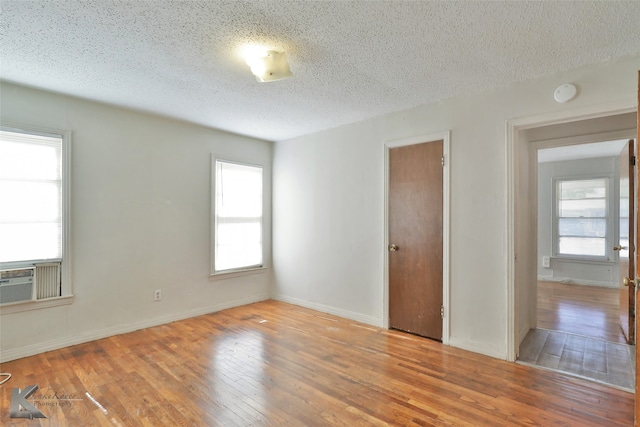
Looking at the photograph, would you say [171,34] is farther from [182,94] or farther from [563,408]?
[563,408]

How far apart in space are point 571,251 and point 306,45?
6.85 metres

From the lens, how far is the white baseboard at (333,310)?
380cm

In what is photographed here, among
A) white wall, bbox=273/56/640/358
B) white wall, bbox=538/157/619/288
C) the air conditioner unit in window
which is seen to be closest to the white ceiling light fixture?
white wall, bbox=273/56/640/358

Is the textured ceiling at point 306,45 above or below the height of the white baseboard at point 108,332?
above

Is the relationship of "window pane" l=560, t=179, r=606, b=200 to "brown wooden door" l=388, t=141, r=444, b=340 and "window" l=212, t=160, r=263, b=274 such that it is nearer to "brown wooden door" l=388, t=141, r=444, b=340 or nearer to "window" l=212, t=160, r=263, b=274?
"brown wooden door" l=388, t=141, r=444, b=340

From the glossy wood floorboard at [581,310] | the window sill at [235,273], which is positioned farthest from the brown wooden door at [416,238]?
the window sill at [235,273]

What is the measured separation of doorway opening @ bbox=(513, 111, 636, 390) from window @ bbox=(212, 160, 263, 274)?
11.1 ft

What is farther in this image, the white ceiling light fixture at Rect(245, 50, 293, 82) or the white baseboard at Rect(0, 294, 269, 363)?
the white baseboard at Rect(0, 294, 269, 363)

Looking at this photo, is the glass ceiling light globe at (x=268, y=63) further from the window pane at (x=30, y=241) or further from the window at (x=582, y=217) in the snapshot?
the window at (x=582, y=217)

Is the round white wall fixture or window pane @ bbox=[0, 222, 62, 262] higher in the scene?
the round white wall fixture

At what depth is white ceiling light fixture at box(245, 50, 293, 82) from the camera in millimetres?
2260

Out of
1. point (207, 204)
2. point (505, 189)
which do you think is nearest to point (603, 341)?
point (505, 189)

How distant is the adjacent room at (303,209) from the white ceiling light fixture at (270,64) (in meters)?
0.01

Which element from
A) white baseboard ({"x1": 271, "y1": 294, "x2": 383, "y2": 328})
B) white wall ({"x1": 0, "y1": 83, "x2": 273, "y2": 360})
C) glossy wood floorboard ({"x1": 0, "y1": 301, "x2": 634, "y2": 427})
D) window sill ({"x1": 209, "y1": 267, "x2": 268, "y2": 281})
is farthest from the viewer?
Answer: window sill ({"x1": 209, "y1": 267, "x2": 268, "y2": 281})
